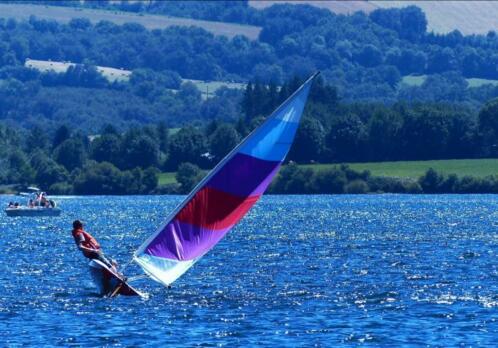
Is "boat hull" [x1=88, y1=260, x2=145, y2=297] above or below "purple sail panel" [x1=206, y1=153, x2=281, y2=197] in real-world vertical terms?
below

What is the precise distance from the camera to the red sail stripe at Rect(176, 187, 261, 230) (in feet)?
167

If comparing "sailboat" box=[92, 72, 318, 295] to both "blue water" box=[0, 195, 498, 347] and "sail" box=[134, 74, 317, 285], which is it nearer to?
"sail" box=[134, 74, 317, 285]

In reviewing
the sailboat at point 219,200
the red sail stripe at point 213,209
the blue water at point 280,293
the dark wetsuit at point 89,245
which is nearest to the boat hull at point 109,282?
the dark wetsuit at point 89,245

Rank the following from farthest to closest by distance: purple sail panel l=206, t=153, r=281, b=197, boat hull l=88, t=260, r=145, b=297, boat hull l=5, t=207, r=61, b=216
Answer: boat hull l=5, t=207, r=61, b=216
boat hull l=88, t=260, r=145, b=297
purple sail panel l=206, t=153, r=281, b=197

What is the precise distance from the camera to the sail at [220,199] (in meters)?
50.4

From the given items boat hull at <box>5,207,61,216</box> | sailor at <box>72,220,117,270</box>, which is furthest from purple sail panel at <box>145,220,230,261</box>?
boat hull at <box>5,207,61,216</box>

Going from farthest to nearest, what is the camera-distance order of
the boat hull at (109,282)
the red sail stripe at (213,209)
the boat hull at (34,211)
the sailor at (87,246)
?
the boat hull at (34,211) → the sailor at (87,246) → the boat hull at (109,282) → the red sail stripe at (213,209)

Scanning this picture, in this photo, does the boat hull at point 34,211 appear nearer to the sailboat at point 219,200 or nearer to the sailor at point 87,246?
the sailor at point 87,246

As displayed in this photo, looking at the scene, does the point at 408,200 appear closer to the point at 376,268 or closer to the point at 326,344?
the point at 376,268

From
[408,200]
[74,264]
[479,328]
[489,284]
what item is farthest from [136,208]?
[479,328]

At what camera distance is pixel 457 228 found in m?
107

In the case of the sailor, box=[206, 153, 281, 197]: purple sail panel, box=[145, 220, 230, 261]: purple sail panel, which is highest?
box=[206, 153, 281, 197]: purple sail panel

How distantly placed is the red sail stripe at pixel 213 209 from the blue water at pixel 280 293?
2.72 metres

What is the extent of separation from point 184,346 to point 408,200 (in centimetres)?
13531
